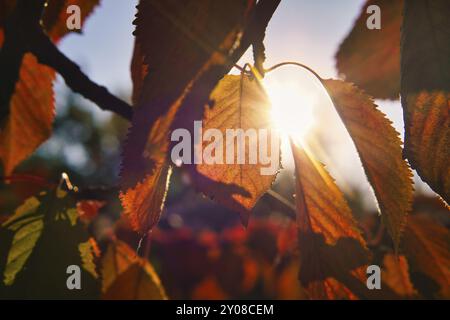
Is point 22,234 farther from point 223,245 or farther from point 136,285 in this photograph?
point 223,245

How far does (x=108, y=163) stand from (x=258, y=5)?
1262 inches

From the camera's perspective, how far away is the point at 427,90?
458 millimetres

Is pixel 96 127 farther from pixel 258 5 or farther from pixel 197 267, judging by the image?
pixel 258 5

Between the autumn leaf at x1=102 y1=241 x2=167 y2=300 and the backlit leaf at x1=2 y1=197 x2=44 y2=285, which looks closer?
the backlit leaf at x1=2 y1=197 x2=44 y2=285

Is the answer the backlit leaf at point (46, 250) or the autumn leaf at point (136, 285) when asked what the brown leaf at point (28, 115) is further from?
the autumn leaf at point (136, 285)

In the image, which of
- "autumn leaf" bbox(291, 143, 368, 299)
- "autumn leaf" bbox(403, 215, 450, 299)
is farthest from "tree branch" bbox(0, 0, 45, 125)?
"autumn leaf" bbox(403, 215, 450, 299)

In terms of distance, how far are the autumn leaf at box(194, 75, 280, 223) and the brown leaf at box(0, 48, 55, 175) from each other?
1.47 ft

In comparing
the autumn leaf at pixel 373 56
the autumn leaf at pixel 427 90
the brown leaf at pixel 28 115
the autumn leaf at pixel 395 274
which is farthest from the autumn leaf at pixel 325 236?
the brown leaf at pixel 28 115

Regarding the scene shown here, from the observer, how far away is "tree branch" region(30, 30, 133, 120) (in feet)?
2.34

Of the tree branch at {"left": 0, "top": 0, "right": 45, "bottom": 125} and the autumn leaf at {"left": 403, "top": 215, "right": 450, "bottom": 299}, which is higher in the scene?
the tree branch at {"left": 0, "top": 0, "right": 45, "bottom": 125}

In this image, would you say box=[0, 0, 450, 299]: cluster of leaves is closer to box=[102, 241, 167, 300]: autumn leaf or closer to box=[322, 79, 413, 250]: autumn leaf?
box=[322, 79, 413, 250]: autumn leaf

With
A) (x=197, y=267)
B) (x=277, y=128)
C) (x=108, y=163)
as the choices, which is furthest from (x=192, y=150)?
(x=108, y=163)

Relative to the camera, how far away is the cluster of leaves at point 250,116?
44cm

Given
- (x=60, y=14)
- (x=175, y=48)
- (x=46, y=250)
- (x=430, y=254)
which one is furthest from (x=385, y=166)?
(x=60, y=14)
